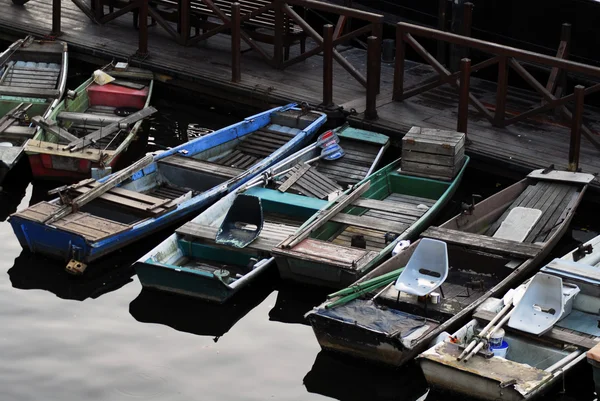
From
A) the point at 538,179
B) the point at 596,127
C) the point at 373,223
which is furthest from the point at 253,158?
the point at 596,127

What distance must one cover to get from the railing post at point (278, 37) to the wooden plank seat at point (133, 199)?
Answer: 5.20 m

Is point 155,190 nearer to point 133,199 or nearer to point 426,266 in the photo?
point 133,199

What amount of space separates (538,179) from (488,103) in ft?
9.83

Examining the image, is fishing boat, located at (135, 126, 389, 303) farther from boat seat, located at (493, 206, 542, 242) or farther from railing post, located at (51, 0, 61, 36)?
railing post, located at (51, 0, 61, 36)

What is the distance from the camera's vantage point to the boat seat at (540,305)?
11109mm

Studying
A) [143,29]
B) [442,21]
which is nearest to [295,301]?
[442,21]

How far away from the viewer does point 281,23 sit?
18188 millimetres

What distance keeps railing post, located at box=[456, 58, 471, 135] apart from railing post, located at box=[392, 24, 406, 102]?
1411 millimetres

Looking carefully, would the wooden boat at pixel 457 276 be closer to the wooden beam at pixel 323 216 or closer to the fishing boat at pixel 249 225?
the wooden beam at pixel 323 216

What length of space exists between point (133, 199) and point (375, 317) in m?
4.17

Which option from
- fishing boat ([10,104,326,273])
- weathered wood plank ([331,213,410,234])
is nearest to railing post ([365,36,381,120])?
fishing boat ([10,104,326,273])

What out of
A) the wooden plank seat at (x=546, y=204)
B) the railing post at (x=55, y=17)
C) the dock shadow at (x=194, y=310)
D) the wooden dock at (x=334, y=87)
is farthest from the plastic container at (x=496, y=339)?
the railing post at (x=55, y=17)

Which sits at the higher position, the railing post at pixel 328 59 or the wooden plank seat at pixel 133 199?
the railing post at pixel 328 59

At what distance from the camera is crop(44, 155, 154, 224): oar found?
1331cm
